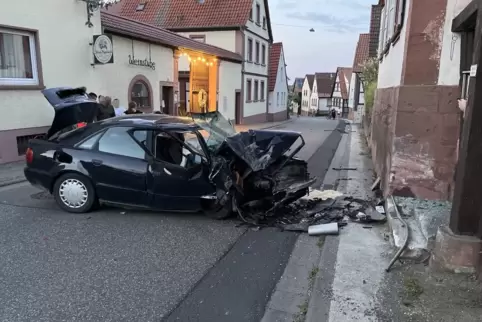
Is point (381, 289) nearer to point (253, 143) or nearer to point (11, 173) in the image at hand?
point (253, 143)

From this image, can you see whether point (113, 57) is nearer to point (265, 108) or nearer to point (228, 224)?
point (228, 224)

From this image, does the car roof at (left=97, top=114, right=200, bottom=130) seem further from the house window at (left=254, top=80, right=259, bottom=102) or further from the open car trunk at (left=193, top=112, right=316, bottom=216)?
the house window at (left=254, top=80, right=259, bottom=102)

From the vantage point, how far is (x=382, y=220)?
225 inches

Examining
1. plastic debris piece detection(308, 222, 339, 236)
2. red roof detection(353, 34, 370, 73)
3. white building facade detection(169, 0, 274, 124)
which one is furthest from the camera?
red roof detection(353, 34, 370, 73)

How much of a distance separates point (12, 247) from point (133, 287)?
76.6 inches

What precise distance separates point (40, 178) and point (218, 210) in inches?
113

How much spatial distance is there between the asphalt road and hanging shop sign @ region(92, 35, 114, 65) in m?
6.48

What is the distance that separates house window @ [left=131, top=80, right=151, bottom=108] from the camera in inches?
559

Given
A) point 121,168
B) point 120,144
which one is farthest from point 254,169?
point 120,144

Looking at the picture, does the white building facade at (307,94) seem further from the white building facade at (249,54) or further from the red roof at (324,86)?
the white building facade at (249,54)

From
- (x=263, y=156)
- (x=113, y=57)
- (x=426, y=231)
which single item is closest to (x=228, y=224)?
(x=263, y=156)

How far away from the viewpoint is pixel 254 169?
18.9 ft

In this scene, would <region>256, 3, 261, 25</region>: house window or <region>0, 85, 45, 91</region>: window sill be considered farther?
<region>256, 3, 261, 25</region>: house window

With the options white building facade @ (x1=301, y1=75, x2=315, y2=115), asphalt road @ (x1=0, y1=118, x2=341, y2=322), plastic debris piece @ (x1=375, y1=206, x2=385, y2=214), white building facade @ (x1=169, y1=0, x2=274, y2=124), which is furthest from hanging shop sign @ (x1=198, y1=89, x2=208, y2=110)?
white building facade @ (x1=301, y1=75, x2=315, y2=115)
